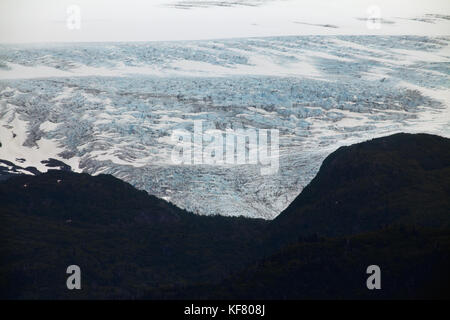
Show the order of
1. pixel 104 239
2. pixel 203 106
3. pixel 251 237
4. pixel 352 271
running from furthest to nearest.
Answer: pixel 203 106
pixel 251 237
pixel 104 239
pixel 352 271

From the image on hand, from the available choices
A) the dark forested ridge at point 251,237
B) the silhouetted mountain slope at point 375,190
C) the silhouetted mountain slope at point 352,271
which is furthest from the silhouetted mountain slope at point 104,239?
the silhouetted mountain slope at point 352,271

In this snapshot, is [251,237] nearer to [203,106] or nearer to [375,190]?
[375,190]

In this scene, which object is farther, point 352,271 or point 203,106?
point 203,106

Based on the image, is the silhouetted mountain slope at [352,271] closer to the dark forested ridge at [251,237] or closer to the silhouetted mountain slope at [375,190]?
the dark forested ridge at [251,237]

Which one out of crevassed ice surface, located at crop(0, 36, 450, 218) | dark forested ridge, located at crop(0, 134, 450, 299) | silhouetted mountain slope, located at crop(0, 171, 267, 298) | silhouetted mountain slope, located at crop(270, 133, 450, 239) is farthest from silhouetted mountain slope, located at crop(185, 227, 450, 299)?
crevassed ice surface, located at crop(0, 36, 450, 218)

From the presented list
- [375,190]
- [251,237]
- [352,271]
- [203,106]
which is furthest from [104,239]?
[203,106]

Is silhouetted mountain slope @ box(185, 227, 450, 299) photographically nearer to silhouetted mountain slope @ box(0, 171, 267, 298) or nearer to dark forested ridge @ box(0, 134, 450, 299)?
dark forested ridge @ box(0, 134, 450, 299)
